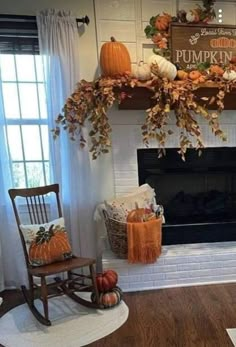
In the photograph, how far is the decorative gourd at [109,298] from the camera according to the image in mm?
2248

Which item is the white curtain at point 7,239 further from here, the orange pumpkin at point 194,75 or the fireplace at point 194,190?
the orange pumpkin at point 194,75

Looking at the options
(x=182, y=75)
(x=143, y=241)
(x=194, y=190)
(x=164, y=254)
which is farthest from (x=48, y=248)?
(x=182, y=75)

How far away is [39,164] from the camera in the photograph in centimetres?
274

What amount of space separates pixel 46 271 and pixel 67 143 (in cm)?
103

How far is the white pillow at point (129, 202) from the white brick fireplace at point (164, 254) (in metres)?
0.14

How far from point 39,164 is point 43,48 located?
953 mm

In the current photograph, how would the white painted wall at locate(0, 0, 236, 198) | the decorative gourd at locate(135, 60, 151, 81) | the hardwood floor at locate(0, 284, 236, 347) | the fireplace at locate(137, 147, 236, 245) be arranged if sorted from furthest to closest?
1. the fireplace at locate(137, 147, 236, 245)
2. the white painted wall at locate(0, 0, 236, 198)
3. the decorative gourd at locate(135, 60, 151, 81)
4. the hardwood floor at locate(0, 284, 236, 347)

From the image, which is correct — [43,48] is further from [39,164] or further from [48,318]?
[48,318]

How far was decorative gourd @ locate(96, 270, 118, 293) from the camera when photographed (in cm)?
227

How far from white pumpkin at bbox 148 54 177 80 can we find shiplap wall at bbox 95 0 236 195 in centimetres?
31

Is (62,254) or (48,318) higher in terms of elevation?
(62,254)

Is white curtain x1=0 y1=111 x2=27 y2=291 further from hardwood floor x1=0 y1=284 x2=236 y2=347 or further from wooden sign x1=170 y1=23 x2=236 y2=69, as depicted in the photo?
→ wooden sign x1=170 y1=23 x2=236 y2=69

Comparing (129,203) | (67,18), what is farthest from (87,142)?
(67,18)

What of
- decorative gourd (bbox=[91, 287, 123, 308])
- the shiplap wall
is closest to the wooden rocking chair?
decorative gourd (bbox=[91, 287, 123, 308])
